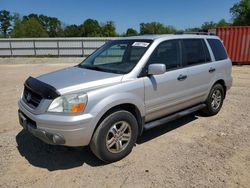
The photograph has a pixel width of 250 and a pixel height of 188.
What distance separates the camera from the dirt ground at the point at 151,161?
130 inches

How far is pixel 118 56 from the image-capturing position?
463 centimetres

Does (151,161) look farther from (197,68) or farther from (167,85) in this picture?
(197,68)

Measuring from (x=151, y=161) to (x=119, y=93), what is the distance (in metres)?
1.13

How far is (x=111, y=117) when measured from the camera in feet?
11.6

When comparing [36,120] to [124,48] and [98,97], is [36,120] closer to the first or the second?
[98,97]

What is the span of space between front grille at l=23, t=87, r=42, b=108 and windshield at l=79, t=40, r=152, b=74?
43.1 inches

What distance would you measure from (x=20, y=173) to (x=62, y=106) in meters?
1.15

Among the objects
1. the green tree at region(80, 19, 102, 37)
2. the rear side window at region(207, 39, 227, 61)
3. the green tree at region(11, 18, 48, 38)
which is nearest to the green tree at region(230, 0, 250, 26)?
the green tree at region(80, 19, 102, 37)

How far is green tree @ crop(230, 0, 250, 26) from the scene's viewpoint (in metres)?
54.8

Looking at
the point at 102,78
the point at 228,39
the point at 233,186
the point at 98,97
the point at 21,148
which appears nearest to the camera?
the point at 233,186

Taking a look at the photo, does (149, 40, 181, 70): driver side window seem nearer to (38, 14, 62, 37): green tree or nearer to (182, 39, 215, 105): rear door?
(182, 39, 215, 105): rear door

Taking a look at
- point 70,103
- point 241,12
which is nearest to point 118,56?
point 70,103

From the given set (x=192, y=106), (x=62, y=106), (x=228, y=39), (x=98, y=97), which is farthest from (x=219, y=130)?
(x=228, y=39)

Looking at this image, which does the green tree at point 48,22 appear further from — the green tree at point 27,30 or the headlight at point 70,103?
the headlight at point 70,103
